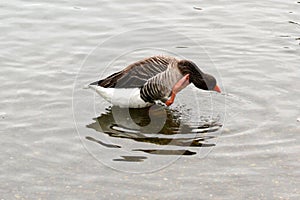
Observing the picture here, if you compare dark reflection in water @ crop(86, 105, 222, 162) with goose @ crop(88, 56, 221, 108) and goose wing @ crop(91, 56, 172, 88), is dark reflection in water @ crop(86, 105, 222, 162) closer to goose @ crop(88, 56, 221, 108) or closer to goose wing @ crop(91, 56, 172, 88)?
goose @ crop(88, 56, 221, 108)

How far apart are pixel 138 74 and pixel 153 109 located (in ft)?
2.91

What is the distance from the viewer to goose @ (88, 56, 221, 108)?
10.6m

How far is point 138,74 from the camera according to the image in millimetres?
10625

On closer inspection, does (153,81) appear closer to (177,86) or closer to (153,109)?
(177,86)

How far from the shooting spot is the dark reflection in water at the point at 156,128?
31.5 ft

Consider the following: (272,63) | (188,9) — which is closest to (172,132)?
(272,63)

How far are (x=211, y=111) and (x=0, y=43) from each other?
570 cm

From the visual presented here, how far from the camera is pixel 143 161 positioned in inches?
357

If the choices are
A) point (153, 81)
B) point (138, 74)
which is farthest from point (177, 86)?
point (138, 74)

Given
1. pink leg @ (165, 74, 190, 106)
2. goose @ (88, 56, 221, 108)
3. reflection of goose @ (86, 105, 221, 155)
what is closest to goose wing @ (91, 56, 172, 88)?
goose @ (88, 56, 221, 108)

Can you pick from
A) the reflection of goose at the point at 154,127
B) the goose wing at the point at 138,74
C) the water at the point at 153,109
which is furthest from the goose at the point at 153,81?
the water at the point at 153,109

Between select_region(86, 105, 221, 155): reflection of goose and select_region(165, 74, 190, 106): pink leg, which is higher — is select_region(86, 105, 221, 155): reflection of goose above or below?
below

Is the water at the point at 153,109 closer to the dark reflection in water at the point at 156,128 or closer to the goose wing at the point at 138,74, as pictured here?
the dark reflection in water at the point at 156,128

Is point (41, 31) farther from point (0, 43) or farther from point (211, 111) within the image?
point (211, 111)
